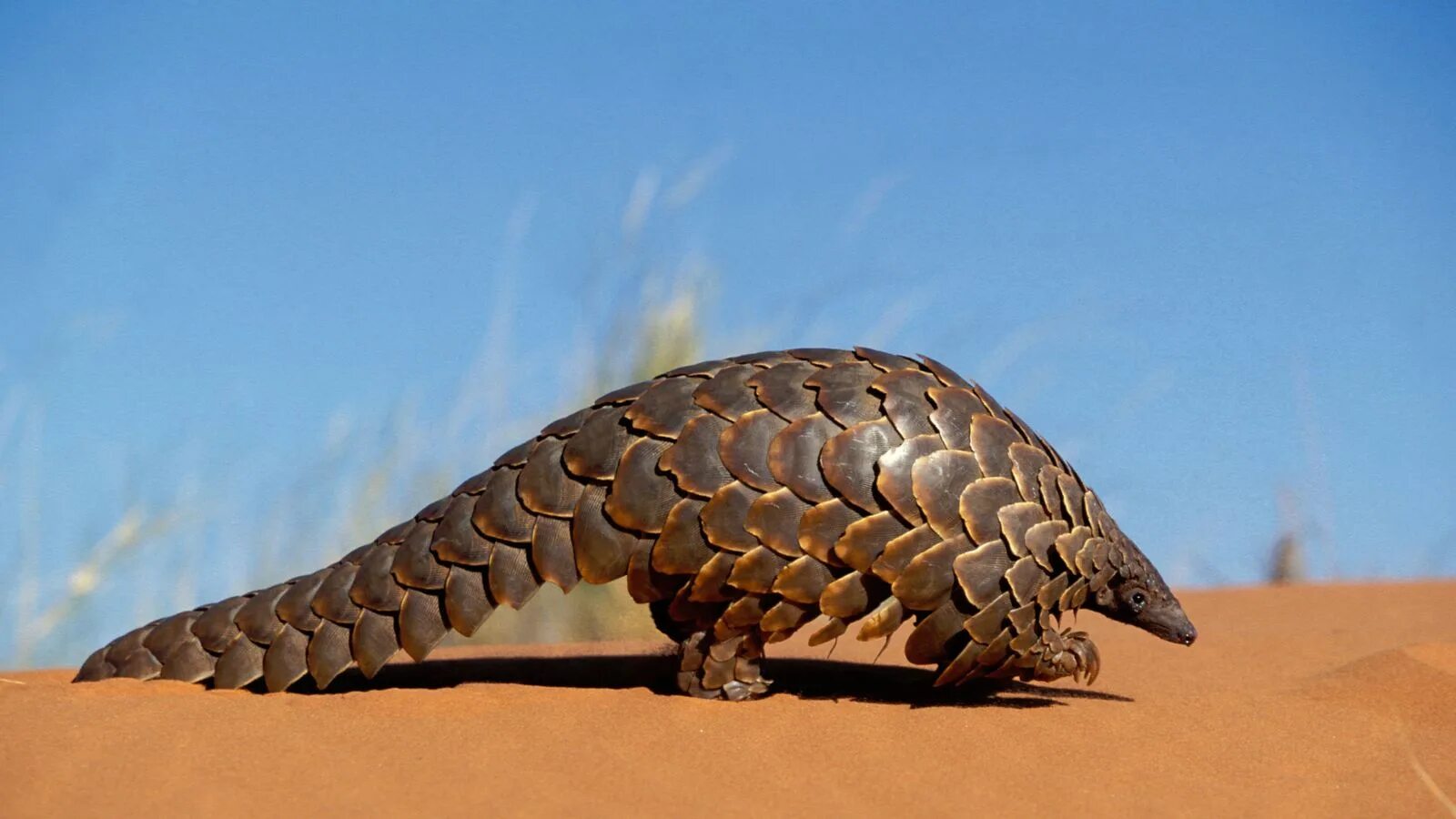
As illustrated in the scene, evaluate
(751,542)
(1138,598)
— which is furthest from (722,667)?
(1138,598)

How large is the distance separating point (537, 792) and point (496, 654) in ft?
13.7

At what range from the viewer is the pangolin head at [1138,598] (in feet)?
23.1

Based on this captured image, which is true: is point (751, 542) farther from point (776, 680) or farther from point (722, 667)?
point (776, 680)

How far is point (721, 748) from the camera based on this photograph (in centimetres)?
565

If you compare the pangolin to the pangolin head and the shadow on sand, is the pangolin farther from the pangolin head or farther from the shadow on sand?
the shadow on sand

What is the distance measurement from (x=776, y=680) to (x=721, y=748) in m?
1.87

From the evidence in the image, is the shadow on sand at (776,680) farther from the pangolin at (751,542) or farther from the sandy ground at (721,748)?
the pangolin at (751,542)

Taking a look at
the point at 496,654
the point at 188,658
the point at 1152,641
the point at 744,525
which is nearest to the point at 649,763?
the point at 744,525

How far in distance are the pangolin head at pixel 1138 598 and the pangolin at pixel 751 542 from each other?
2 cm

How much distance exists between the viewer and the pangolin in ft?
20.5

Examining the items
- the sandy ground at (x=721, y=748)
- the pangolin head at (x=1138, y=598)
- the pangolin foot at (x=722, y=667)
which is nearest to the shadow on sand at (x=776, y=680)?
the sandy ground at (x=721, y=748)

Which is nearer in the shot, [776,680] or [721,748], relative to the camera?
[721,748]

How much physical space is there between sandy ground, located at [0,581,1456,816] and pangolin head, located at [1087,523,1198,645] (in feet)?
1.22

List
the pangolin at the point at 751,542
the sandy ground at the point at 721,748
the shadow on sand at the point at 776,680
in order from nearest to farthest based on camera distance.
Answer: the sandy ground at the point at 721,748, the pangolin at the point at 751,542, the shadow on sand at the point at 776,680
